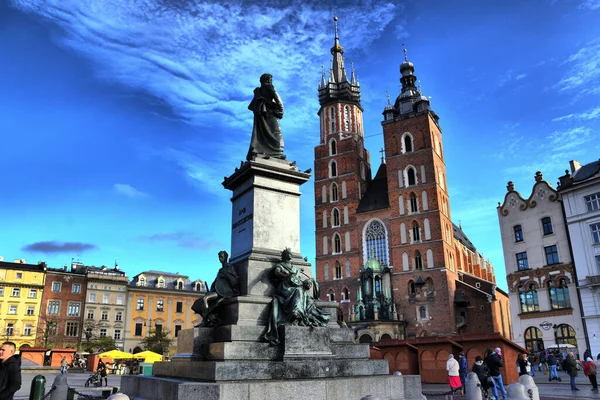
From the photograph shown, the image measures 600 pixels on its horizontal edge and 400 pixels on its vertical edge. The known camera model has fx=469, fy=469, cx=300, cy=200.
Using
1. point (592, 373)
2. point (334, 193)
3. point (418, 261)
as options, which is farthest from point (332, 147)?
point (592, 373)

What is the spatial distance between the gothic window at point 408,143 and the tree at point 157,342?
33496mm

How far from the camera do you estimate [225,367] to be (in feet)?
21.8

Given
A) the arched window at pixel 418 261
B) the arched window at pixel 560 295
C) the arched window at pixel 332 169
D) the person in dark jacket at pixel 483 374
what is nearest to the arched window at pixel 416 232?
the arched window at pixel 418 261

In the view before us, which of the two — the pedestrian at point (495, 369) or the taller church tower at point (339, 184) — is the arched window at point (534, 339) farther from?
the pedestrian at point (495, 369)

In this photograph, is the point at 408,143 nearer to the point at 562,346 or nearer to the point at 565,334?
the point at 565,334

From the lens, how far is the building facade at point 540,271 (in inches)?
1187

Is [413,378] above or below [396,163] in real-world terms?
below

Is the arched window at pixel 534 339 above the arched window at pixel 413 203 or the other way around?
the other way around

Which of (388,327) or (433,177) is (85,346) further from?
(433,177)

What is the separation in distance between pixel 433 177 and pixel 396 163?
4549 mm

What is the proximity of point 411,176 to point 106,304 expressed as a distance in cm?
3796

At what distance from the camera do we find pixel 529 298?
32312mm

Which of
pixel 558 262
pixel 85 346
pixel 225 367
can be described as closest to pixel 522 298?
pixel 558 262

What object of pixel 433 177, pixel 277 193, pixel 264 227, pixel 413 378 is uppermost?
pixel 433 177
